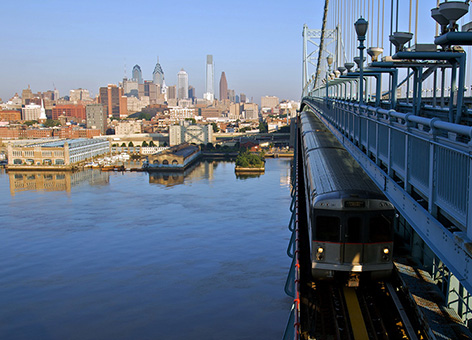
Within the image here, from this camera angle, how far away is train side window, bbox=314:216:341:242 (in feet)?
15.7

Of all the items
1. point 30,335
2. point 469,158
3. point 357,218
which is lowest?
point 30,335

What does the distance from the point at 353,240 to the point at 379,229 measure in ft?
0.86

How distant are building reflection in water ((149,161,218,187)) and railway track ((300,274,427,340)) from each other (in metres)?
23.7

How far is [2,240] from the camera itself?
51.7 feet

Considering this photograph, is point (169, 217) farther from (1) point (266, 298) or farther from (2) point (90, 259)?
(1) point (266, 298)

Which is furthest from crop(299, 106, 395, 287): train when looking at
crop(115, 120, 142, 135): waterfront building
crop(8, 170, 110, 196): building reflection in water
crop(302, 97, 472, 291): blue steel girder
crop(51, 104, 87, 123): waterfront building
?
crop(51, 104, 87, 123): waterfront building

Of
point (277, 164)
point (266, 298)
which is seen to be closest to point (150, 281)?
point (266, 298)

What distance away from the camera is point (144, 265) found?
12.8 m

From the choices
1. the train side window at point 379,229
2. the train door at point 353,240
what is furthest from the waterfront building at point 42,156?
the train side window at point 379,229

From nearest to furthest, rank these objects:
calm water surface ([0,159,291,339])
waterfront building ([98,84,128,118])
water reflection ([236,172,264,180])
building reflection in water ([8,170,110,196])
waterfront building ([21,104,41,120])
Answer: calm water surface ([0,159,291,339])
building reflection in water ([8,170,110,196])
water reflection ([236,172,264,180])
waterfront building ([21,104,41,120])
waterfront building ([98,84,128,118])

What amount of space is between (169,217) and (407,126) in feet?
53.7

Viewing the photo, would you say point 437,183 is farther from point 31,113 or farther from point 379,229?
point 31,113

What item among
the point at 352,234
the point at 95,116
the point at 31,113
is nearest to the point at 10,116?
the point at 31,113

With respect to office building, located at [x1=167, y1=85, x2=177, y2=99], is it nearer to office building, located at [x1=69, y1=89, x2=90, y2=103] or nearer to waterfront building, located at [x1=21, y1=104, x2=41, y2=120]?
office building, located at [x1=69, y1=89, x2=90, y2=103]
